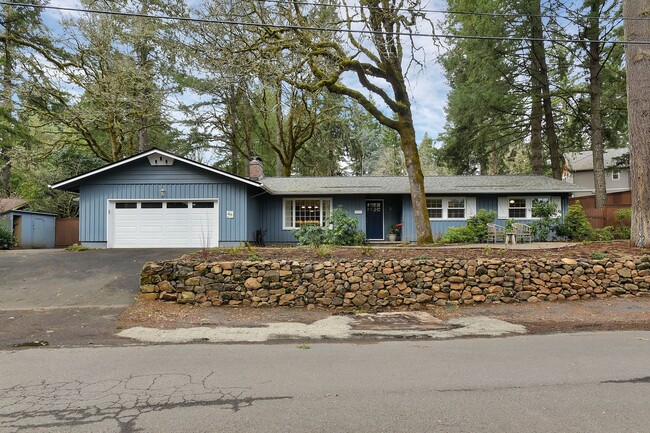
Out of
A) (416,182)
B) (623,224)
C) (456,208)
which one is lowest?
(623,224)

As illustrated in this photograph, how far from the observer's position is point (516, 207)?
58.6 ft

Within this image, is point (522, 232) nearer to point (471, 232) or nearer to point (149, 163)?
point (471, 232)

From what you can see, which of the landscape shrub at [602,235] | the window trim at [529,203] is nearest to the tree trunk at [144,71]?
the window trim at [529,203]

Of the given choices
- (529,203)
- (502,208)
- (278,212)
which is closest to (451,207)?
(502,208)

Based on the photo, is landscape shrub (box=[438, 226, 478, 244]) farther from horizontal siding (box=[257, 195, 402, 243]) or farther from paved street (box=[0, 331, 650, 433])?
paved street (box=[0, 331, 650, 433])

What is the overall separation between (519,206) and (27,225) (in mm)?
24187

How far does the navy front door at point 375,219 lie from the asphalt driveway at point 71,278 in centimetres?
927

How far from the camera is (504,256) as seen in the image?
9.06 metres

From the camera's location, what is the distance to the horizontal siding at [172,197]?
15.6 m

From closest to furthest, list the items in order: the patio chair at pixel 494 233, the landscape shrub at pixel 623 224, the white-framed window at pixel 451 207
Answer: the patio chair at pixel 494 233 → the landscape shrub at pixel 623 224 → the white-framed window at pixel 451 207

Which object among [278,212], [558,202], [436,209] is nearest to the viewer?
[558,202]

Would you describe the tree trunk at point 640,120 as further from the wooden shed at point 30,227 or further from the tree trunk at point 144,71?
the wooden shed at point 30,227

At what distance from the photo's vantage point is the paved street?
308 centimetres

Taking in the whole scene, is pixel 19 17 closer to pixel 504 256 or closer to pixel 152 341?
pixel 152 341
